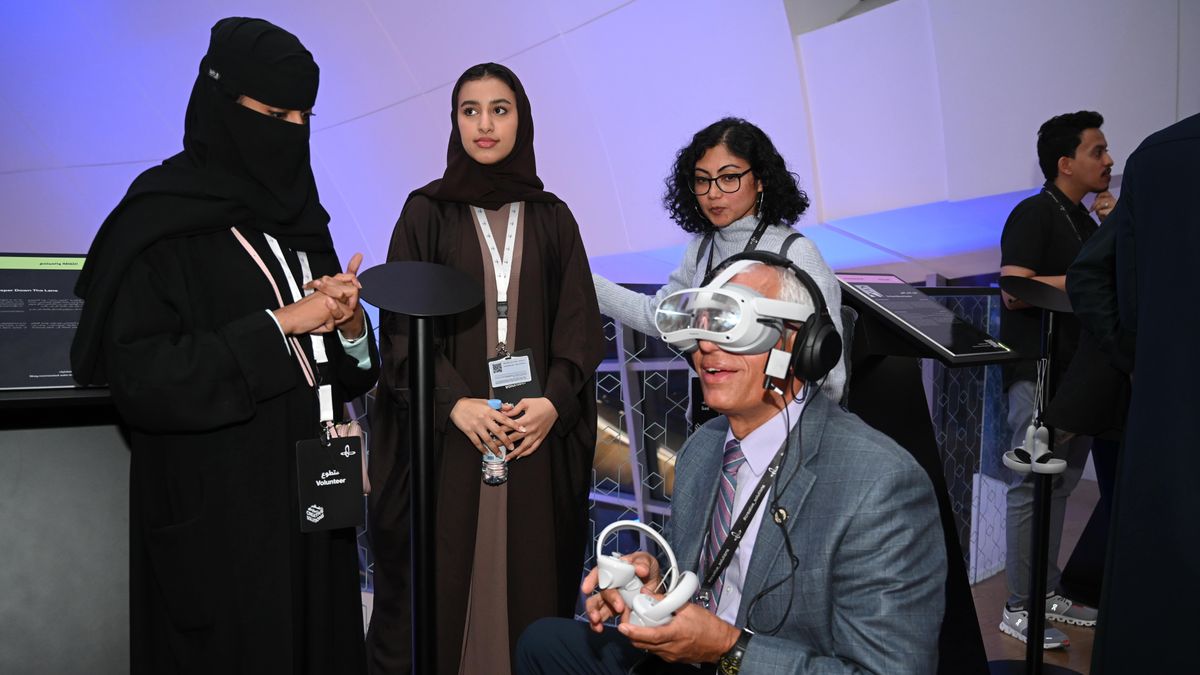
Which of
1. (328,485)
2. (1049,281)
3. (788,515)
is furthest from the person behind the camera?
(1049,281)

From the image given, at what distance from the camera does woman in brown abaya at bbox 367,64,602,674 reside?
8.02ft

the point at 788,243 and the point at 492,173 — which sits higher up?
the point at 492,173

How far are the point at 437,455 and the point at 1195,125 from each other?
195cm

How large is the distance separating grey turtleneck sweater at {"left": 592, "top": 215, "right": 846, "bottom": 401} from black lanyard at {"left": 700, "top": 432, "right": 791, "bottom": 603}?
818 millimetres

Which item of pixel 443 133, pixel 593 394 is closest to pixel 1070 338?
pixel 593 394

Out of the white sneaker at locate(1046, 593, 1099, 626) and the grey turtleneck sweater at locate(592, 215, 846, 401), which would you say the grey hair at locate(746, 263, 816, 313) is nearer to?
the grey turtleneck sweater at locate(592, 215, 846, 401)

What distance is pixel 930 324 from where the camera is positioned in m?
2.60

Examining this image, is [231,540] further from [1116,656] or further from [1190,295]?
[1190,295]

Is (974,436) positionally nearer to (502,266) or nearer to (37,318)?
(502,266)

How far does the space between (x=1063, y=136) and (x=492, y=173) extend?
2694 millimetres

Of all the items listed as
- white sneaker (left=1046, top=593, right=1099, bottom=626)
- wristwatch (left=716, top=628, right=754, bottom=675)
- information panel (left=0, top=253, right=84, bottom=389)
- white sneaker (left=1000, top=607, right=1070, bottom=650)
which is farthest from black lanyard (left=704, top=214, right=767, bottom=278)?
white sneaker (left=1046, top=593, right=1099, bottom=626)

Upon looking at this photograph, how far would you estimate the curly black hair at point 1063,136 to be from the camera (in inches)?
151

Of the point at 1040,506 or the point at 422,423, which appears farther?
the point at 1040,506

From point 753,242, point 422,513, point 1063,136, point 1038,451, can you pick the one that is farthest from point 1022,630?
point 422,513
